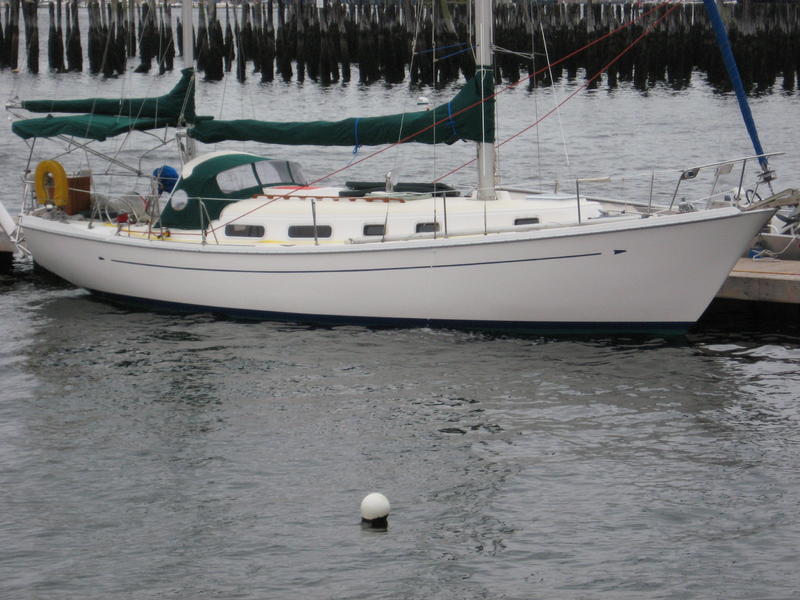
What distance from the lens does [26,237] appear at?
74.8 ft

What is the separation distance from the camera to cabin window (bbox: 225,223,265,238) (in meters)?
20.0

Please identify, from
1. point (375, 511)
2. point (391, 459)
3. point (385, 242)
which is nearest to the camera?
point (375, 511)

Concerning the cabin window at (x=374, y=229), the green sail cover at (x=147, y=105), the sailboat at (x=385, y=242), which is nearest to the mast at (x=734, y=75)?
the sailboat at (x=385, y=242)

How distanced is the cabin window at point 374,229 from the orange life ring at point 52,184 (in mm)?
6464

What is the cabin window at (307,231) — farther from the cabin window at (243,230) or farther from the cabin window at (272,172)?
the cabin window at (272,172)

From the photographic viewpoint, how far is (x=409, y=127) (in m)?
19.5

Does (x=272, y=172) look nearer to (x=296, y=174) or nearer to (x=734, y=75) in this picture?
(x=296, y=174)

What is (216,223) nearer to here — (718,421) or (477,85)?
(477,85)

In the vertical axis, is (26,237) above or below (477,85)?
below

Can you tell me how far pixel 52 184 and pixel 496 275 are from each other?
9045mm

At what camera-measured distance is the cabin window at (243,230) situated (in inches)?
787

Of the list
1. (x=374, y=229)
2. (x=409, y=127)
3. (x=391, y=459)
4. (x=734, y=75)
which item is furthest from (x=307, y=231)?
(x=734, y=75)

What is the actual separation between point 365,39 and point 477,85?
4587 centimetres

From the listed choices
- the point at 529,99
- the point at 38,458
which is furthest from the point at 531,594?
the point at 529,99
